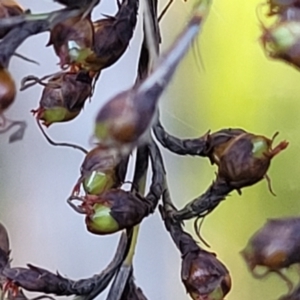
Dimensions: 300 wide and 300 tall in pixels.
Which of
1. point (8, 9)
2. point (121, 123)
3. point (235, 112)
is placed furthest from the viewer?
point (235, 112)

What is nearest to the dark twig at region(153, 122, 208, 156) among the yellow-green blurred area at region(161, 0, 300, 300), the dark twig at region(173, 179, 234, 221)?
the dark twig at region(173, 179, 234, 221)

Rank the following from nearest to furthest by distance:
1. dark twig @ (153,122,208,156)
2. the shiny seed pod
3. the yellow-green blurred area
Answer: the shiny seed pod → dark twig @ (153,122,208,156) → the yellow-green blurred area

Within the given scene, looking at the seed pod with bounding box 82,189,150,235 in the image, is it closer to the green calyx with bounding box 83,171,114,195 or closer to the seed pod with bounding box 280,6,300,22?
the green calyx with bounding box 83,171,114,195

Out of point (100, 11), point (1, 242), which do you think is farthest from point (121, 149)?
point (100, 11)

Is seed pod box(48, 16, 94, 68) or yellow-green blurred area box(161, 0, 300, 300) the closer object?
seed pod box(48, 16, 94, 68)

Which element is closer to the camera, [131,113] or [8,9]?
→ [131,113]

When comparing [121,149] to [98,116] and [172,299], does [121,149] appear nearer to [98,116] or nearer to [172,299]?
[98,116]

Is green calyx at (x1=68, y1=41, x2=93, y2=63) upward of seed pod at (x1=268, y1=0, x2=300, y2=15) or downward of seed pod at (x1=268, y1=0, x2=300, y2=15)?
downward

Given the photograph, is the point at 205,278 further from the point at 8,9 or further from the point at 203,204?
the point at 8,9

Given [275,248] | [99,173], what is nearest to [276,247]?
[275,248]
